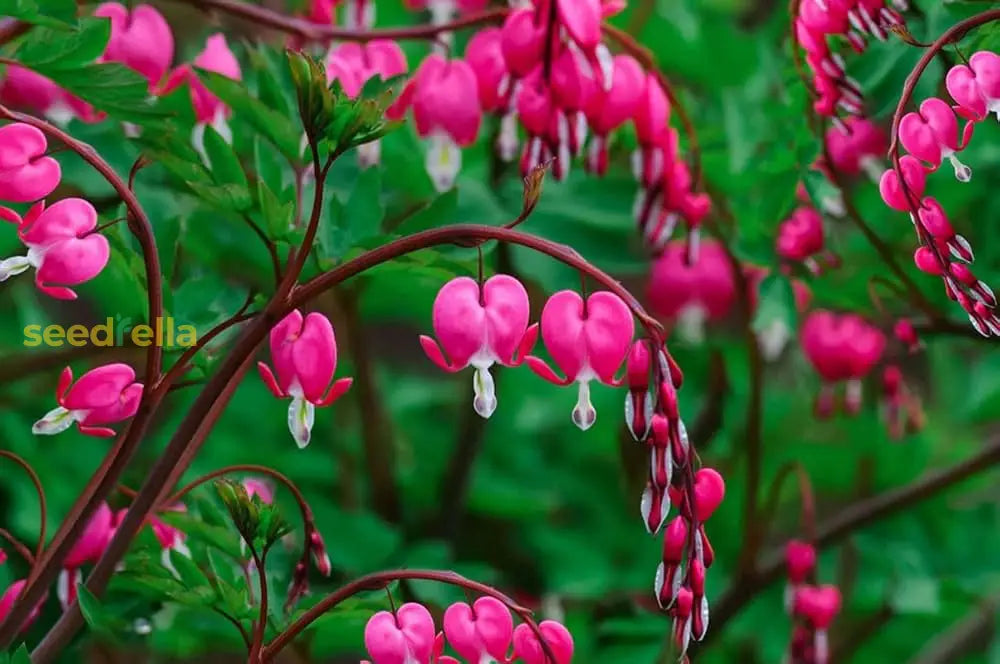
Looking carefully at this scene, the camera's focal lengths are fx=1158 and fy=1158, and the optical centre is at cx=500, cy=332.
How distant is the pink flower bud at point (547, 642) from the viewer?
58 cm

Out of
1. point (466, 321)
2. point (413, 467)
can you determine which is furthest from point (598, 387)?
point (466, 321)

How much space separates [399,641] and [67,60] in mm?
390

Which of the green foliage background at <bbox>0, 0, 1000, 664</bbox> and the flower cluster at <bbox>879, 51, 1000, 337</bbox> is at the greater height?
the flower cluster at <bbox>879, 51, 1000, 337</bbox>

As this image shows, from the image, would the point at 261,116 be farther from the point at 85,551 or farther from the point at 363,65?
the point at 85,551

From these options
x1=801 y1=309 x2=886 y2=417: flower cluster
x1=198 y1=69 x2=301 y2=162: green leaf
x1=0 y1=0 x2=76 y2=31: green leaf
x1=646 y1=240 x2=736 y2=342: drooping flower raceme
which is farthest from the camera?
x1=646 y1=240 x2=736 y2=342: drooping flower raceme

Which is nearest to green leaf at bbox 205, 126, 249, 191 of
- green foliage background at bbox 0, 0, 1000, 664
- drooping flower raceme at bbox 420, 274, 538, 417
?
green foliage background at bbox 0, 0, 1000, 664

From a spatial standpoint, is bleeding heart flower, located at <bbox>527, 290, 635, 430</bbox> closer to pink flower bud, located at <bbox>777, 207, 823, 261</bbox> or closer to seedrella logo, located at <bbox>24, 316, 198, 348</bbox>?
seedrella logo, located at <bbox>24, 316, 198, 348</bbox>

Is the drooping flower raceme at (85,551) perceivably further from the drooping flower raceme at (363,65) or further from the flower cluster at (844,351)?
the flower cluster at (844,351)

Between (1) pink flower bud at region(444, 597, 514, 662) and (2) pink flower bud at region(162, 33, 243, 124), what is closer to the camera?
(1) pink flower bud at region(444, 597, 514, 662)

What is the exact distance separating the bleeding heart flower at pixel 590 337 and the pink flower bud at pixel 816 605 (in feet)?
1.19

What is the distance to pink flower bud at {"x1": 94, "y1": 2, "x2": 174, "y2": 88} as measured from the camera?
0.83m

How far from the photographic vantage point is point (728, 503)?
4.25ft

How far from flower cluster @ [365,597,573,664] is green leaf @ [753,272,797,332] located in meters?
0.41

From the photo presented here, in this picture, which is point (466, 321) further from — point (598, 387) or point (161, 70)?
point (598, 387)
